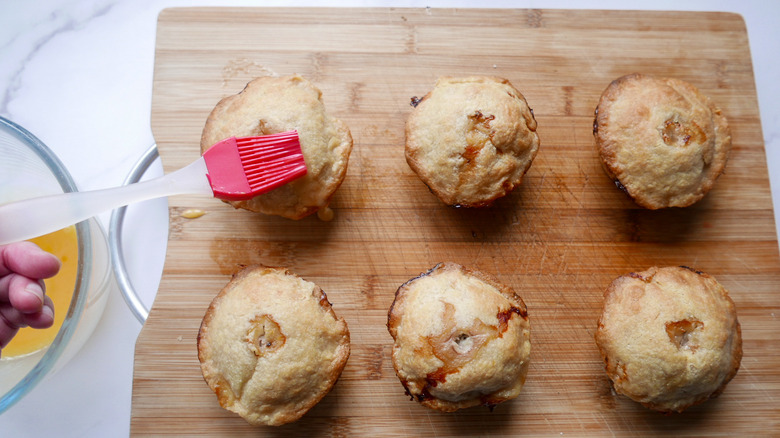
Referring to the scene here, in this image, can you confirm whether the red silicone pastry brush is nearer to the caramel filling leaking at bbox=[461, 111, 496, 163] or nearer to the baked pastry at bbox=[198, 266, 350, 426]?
the baked pastry at bbox=[198, 266, 350, 426]

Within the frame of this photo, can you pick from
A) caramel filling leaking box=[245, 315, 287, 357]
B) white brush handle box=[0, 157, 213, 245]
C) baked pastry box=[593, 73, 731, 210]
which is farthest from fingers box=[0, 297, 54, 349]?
baked pastry box=[593, 73, 731, 210]

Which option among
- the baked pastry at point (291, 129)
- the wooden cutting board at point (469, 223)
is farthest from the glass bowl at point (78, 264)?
the baked pastry at point (291, 129)

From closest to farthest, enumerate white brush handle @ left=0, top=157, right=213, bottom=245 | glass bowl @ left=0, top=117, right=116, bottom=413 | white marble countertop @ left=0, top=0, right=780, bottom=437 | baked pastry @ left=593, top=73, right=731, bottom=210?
white brush handle @ left=0, top=157, right=213, bottom=245, glass bowl @ left=0, top=117, right=116, bottom=413, baked pastry @ left=593, top=73, right=731, bottom=210, white marble countertop @ left=0, top=0, right=780, bottom=437

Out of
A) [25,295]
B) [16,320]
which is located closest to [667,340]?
[25,295]

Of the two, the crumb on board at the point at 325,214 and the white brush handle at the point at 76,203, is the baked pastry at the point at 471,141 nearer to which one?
the crumb on board at the point at 325,214

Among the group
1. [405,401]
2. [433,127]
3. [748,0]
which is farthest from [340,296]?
[748,0]

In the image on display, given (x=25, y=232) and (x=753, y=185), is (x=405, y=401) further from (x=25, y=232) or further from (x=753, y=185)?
(x=753, y=185)

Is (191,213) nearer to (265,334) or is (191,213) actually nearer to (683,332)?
(265,334)
